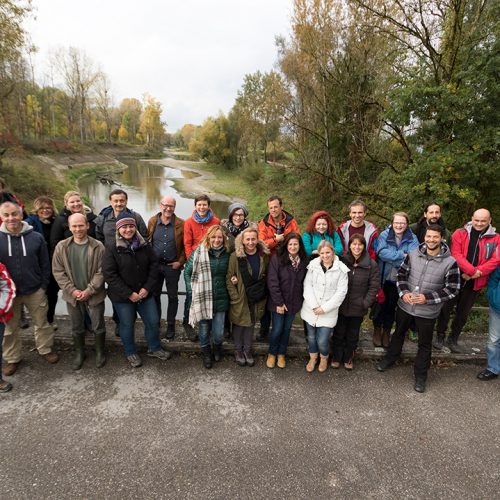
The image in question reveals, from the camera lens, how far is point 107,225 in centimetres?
452

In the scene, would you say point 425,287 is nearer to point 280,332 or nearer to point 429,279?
point 429,279

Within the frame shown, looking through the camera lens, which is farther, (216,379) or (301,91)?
(301,91)

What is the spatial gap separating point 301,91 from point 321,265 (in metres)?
14.7

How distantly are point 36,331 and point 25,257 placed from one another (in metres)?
1.03

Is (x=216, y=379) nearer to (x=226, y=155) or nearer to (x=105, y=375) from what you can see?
(x=105, y=375)

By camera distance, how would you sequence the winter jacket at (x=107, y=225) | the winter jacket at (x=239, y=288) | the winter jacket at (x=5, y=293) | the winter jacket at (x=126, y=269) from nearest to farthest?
the winter jacket at (x=5, y=293) < the winter jacket at (x=126, y=269) < the winter jacket at (x=239, y=288) < the winter jacket at (x=107, y=225)

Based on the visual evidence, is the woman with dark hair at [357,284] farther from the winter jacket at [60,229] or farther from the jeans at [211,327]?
the winter jacket at [60,229]

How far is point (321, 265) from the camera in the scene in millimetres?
4020

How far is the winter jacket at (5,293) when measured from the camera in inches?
144

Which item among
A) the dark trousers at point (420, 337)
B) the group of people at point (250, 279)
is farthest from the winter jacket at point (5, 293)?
the dark trousers at point (420, 337)

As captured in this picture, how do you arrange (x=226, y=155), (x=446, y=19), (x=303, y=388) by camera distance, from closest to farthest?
(x=303, y=388) → (x=446, y=19) → (x=226, y=155)

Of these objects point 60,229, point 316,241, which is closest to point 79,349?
point 60,229

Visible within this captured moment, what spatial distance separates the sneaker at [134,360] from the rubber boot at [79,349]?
613 mm

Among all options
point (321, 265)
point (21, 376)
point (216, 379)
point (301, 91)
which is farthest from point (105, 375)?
point (301, 91)
